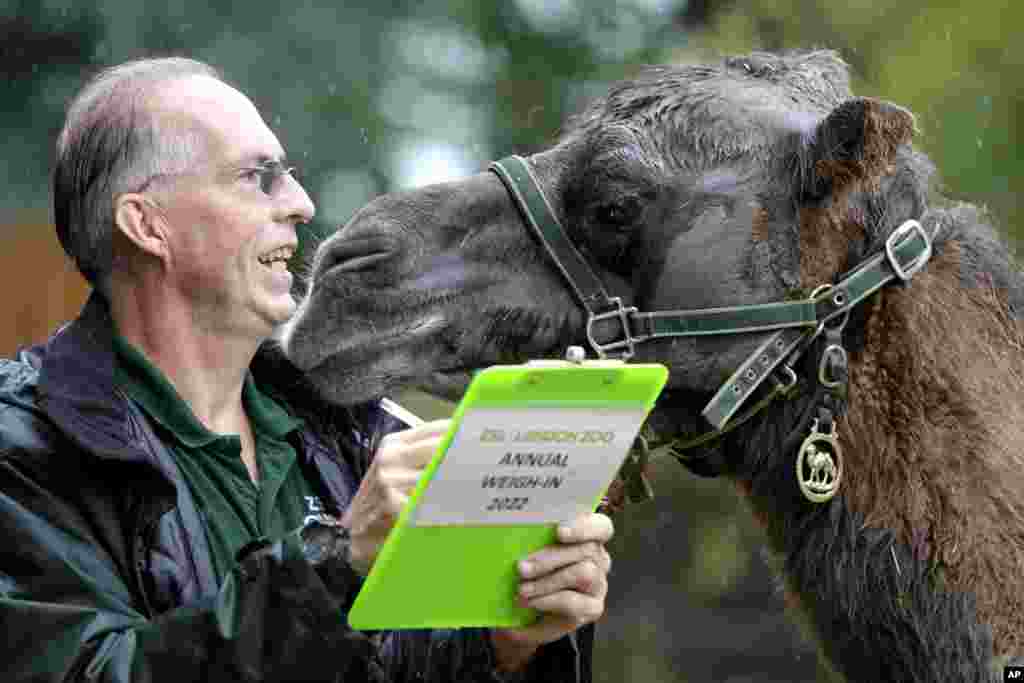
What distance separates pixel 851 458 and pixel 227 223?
1268mm

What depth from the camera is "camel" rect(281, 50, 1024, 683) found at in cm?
308

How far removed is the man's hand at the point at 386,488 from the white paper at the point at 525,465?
0.12 m

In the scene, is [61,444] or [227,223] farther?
[227,223]

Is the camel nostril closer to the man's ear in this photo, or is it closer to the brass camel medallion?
the man's ear

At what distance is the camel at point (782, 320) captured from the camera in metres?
3.08

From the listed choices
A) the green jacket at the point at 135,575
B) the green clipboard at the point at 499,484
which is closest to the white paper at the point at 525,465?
the green clipboard at the point at 499,484

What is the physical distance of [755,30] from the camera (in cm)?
623

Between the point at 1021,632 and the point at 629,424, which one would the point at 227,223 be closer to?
the point at 629,424

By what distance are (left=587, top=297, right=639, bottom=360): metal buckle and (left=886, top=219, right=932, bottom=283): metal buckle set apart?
0.51 metres

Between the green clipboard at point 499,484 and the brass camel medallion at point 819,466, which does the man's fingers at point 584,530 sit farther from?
the brass camel medallion at point 819,466

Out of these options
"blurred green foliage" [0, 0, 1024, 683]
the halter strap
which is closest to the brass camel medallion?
the halter strap

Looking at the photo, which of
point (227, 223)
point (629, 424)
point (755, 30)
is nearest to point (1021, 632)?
point (629, 424)

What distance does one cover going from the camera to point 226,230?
111 inches

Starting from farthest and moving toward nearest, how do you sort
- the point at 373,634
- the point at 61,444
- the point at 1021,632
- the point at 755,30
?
1. the point at 755,30
2. the point at 1021,632
3. the point at 373,634
4. the point at 61,444
